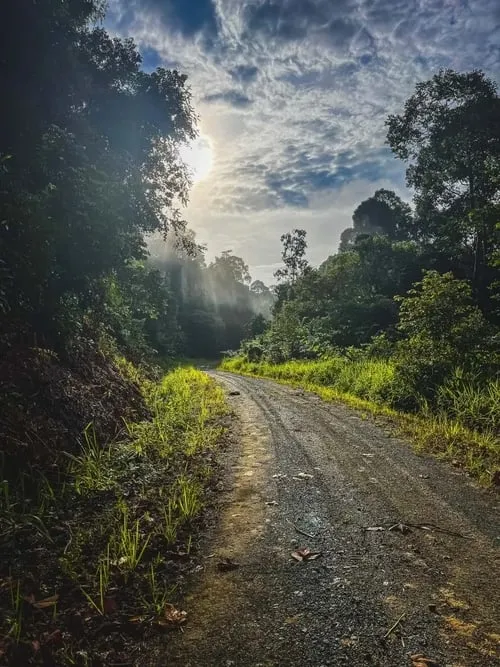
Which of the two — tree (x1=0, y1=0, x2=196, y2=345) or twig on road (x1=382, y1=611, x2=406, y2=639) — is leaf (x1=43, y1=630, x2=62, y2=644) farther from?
tree (x1=0, y1=0, x2=196, y2=345)

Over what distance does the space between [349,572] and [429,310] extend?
28.1 ft

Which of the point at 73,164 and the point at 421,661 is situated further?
the point at 73,164

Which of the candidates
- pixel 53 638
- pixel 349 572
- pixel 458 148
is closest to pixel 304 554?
pixel 349 572

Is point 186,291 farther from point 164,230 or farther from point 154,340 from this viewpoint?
point 164,230

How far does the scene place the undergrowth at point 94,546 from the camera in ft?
8.62

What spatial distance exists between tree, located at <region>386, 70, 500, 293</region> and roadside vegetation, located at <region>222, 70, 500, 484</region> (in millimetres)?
66

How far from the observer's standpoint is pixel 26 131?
654 cm

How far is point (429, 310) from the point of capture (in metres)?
10.5

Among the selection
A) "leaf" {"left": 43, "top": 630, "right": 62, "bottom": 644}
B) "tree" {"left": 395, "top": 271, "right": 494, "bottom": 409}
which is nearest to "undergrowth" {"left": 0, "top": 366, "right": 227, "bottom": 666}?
"leaf" {"left": 43, "top": 630, "right": 62, "bottom": 644}

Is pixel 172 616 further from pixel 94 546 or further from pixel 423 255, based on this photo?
pixel 423 255

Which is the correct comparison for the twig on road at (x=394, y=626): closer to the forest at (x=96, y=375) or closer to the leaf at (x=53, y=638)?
the forest at (x=96, y=375)

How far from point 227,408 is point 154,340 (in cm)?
2968

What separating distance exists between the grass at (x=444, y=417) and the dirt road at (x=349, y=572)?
513 millimetres

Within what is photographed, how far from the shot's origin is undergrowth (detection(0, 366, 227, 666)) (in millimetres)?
2627
